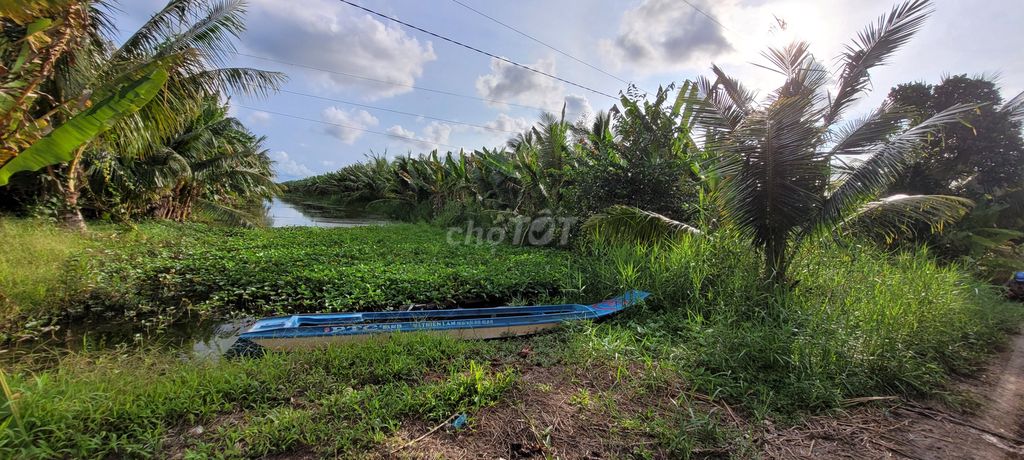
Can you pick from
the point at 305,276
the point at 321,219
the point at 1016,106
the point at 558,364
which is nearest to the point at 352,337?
the point at 558,364

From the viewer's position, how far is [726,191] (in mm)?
4551

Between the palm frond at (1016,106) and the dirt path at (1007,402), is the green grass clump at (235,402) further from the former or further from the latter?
the palm frond at (1016,106)

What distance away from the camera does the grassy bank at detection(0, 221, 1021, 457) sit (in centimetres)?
226

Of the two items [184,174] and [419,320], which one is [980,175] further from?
[184,174]

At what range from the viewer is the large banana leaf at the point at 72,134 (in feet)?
10.8

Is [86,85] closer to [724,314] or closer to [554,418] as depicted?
[554,418]

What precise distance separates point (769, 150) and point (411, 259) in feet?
20.1

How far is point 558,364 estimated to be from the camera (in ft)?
11.4

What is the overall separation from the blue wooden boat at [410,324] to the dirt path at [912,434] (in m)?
2.35

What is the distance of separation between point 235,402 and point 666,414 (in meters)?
3.00

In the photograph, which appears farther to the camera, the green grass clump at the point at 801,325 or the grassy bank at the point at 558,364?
the green grass clump at the point at 801,325

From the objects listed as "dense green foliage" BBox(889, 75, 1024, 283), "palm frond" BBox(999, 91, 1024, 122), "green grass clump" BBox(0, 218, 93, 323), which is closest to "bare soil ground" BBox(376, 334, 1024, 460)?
"palm frond" BBox(999, 91, 1024, 122)

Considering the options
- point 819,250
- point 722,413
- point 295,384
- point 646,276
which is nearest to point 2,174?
point 295,384

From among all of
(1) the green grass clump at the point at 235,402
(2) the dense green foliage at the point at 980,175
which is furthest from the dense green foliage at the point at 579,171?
(2) the dense green foliage at the point at 980,175
